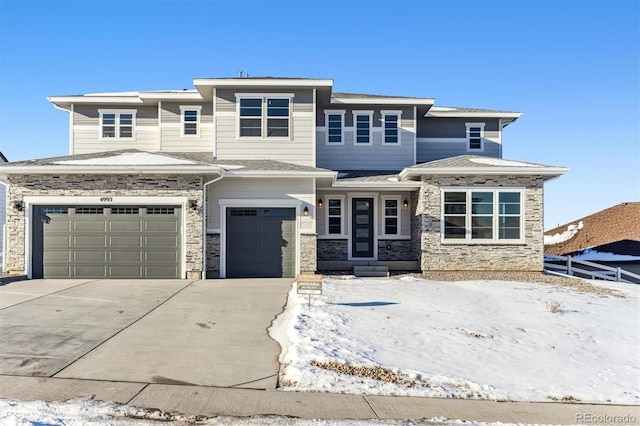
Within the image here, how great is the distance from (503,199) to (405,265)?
385 cm

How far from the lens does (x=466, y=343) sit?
7660 mm

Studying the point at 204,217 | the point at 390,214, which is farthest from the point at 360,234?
the point at 204,217

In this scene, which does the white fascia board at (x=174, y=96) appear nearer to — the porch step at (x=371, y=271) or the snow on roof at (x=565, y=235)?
the porch step at (x=371, y=271)

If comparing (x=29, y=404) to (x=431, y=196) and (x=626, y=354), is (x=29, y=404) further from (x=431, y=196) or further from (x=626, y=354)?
(x=431, y=196)

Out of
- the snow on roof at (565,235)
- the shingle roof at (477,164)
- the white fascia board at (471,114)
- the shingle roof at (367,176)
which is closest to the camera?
the shingle roof at (477,164)

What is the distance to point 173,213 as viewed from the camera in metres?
13.5

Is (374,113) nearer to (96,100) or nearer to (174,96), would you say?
(174,96)

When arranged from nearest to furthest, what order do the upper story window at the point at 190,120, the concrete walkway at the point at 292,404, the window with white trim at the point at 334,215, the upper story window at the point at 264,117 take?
1. the concrete walkway at the point at 292,404
2. the upper story window at the point at 264,117
3. the window with white trim at the point at 334,215
4. the upper story window at the point at 190,120

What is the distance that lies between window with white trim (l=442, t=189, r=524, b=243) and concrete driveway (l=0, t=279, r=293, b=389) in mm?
6350

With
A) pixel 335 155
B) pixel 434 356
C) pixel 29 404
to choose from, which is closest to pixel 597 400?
pixel 434 356

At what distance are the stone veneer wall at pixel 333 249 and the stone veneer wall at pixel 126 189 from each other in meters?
5.03

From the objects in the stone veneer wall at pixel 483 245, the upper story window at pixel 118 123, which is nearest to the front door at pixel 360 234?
the stone veneer wall at pixel 483 245

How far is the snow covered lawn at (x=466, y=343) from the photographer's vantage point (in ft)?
19.3

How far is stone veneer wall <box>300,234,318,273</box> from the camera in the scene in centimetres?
1416
